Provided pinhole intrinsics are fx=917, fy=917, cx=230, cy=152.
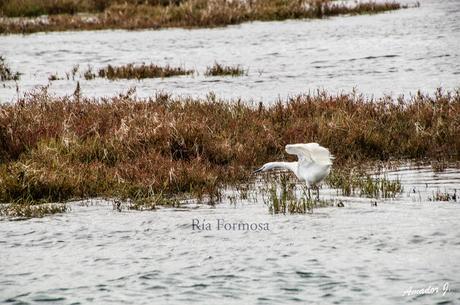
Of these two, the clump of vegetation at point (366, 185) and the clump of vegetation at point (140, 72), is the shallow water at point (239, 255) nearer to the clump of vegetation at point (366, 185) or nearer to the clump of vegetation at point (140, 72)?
the clump of vegetation at point (366, 185)

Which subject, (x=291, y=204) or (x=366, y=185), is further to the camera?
(x=366, y=185)

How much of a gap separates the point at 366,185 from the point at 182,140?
3036 millimetres

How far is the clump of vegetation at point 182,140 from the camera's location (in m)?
11.6

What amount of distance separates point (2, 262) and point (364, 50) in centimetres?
2020

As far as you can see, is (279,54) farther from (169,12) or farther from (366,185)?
(366,185)

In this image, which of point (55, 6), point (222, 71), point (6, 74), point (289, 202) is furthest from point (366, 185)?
point (55, 6)

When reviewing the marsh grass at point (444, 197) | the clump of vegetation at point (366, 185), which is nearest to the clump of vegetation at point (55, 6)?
the clump of vegetation at point (366, 185)

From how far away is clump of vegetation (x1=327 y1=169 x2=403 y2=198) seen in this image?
1101cm

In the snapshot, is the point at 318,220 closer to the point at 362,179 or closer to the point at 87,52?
the point at 362,179

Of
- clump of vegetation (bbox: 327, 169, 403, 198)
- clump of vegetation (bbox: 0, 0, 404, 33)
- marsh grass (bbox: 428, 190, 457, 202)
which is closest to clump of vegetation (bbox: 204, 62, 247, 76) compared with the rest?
clump of vegetation (bbox: 0, 0, 404, 33)

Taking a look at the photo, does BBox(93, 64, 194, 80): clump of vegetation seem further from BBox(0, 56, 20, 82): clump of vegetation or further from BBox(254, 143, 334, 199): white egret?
BBox(254, 143, 334, 199): white egret

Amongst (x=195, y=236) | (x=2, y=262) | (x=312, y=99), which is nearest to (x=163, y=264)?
(x=195, y=236)

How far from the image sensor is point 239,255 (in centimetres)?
896

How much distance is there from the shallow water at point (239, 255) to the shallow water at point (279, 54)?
8338mm
